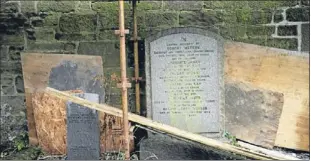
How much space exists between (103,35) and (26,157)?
1.85 metres

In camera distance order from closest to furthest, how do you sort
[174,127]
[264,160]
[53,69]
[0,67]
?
[264,160], [174,127], [53,69], [0,67]

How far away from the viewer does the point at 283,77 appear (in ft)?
18.0

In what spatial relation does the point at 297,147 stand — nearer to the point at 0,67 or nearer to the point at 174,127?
the point at 174,127

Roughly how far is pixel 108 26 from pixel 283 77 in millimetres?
→ 2347

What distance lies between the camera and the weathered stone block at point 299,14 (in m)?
5.83

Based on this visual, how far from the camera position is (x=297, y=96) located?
545cm

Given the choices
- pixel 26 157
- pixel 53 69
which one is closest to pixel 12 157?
pixel 26 157

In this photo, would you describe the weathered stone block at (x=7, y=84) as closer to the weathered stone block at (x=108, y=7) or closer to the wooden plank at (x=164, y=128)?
the wooden plank at (x=164, y=128)

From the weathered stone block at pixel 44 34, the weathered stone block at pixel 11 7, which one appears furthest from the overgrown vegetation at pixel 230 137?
the weathered stone block at pixel 11 7

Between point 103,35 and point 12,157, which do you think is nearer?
point 12,157

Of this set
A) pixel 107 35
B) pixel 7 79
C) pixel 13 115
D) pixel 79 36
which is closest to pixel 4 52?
pixel 7 79

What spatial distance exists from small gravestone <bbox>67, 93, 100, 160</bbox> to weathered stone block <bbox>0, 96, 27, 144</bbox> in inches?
40.1

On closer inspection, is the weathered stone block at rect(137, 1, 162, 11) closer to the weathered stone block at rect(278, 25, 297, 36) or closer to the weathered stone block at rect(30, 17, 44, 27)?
the weathered stone block at rect(30, 17, 44, 27)

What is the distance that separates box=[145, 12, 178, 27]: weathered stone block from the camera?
601 centimetres
